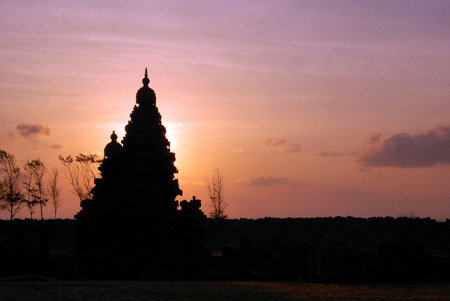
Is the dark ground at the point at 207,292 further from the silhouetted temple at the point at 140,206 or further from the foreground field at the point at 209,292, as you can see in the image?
the silhouetted temple at the point at 140,206

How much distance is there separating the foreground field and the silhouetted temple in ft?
36.1

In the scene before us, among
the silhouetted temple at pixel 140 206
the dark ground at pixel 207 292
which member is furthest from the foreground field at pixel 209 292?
the silhouetted temple at pixel 140 206

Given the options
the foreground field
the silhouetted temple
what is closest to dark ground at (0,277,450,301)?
the foreground field

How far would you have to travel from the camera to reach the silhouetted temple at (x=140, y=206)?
42.1 meters

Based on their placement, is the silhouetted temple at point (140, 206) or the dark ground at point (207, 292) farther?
the silhouetted temple at point (140, 206)

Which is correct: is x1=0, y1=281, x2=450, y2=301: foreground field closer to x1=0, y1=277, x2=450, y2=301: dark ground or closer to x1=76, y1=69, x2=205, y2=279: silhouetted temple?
x1=0, y1=277, x2=450, y2=301: dark ground

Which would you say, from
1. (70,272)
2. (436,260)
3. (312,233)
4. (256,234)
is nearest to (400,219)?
(312,233)

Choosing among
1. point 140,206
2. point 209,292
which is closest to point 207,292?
point 209,292

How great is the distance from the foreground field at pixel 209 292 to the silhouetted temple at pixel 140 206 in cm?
1101

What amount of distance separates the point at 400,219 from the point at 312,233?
12469mm

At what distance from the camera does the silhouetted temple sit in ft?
138

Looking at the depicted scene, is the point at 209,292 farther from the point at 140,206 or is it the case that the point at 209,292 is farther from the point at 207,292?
the point at 140,206

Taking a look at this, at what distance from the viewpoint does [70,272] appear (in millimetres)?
33438

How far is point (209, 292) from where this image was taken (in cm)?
2303
